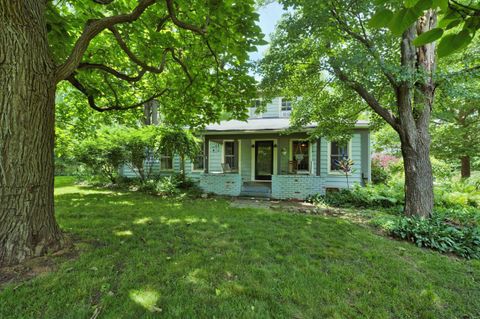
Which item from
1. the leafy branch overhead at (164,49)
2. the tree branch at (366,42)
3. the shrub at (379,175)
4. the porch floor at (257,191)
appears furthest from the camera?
the shrub at (379,175)

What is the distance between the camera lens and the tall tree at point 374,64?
525 centimetres

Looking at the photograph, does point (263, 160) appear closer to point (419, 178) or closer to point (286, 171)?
point (286, 171)

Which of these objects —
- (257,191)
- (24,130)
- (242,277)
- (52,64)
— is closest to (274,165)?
(257,191)

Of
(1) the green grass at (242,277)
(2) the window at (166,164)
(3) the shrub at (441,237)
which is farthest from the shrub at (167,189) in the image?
(3) the shrub at (441,237)

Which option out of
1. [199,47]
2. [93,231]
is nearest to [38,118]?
[93,231]

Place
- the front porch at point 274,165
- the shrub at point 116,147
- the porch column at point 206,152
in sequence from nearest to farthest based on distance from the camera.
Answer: the front porch at point 274,165
the shrub at point 116,147
the porch column at point 206,152

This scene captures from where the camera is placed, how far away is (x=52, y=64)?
110 inches

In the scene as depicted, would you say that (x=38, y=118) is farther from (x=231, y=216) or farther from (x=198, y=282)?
(x=231, y=216)

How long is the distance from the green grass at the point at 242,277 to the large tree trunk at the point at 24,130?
54 cm

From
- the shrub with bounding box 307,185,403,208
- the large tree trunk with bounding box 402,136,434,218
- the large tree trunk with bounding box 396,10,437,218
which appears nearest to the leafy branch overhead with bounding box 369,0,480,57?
the large tree trunk with bounding box 396,10,437,218

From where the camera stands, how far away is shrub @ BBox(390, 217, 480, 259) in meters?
3.93

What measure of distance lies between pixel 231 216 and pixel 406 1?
5.15 m

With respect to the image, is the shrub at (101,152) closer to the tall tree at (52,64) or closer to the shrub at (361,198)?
the tall tree at (52,64)

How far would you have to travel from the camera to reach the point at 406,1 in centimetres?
93
